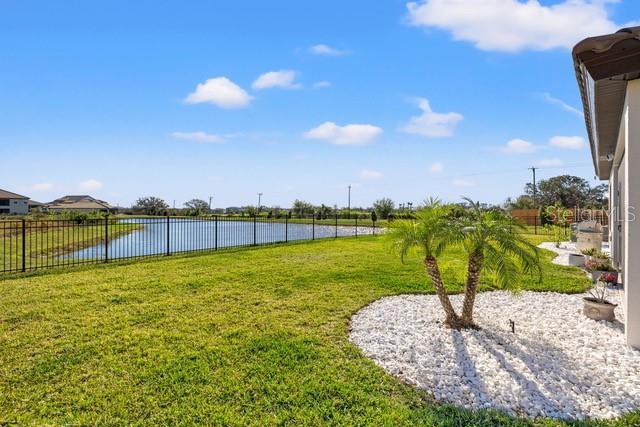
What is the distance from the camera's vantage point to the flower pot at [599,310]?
4.50 meters

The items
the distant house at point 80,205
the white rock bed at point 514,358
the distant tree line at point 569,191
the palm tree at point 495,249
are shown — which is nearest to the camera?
the white rock bed at point 514,358

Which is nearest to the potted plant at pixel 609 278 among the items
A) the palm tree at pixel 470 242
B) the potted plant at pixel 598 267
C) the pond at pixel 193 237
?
the potted plant at pixel 598 267

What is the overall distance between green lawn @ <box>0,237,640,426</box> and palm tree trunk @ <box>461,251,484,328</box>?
2.29ft

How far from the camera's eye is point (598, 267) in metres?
7.04

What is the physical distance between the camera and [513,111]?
16.6m

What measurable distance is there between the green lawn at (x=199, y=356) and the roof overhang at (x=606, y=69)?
2509 mm

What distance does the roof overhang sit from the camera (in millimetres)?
2701

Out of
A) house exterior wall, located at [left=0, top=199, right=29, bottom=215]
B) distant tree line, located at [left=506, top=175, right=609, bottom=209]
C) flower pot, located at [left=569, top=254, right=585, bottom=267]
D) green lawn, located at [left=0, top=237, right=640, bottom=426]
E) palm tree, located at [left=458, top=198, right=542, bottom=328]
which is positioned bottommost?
green lawn, located at [left=0, top=237, right=640, bottom=426]

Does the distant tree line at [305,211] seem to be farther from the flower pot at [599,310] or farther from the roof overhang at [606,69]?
the roof overhang at [606,69]

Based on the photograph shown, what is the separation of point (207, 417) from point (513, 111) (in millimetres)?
18418

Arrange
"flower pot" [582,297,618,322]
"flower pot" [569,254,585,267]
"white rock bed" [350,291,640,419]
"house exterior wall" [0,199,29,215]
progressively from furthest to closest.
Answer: "house exterior wall" [0,199,29,215] → "flower pot" [569,254,585,267] → "flower pot" [582,297,618,322] → "white rock bed" [350,291,640,419]

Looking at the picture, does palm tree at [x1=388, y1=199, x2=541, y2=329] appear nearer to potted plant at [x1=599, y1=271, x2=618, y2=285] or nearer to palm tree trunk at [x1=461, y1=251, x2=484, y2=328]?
palm tree trunk at [x1=461, y1=251, x2=484, y2=328]

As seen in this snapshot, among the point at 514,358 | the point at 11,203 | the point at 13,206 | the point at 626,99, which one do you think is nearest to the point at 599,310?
the point at 514,358

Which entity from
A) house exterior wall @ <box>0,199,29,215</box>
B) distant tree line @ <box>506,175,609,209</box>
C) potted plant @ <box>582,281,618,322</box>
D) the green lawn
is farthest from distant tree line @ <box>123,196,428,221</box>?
distant tree line @ <box>506,175,609,209</box>
